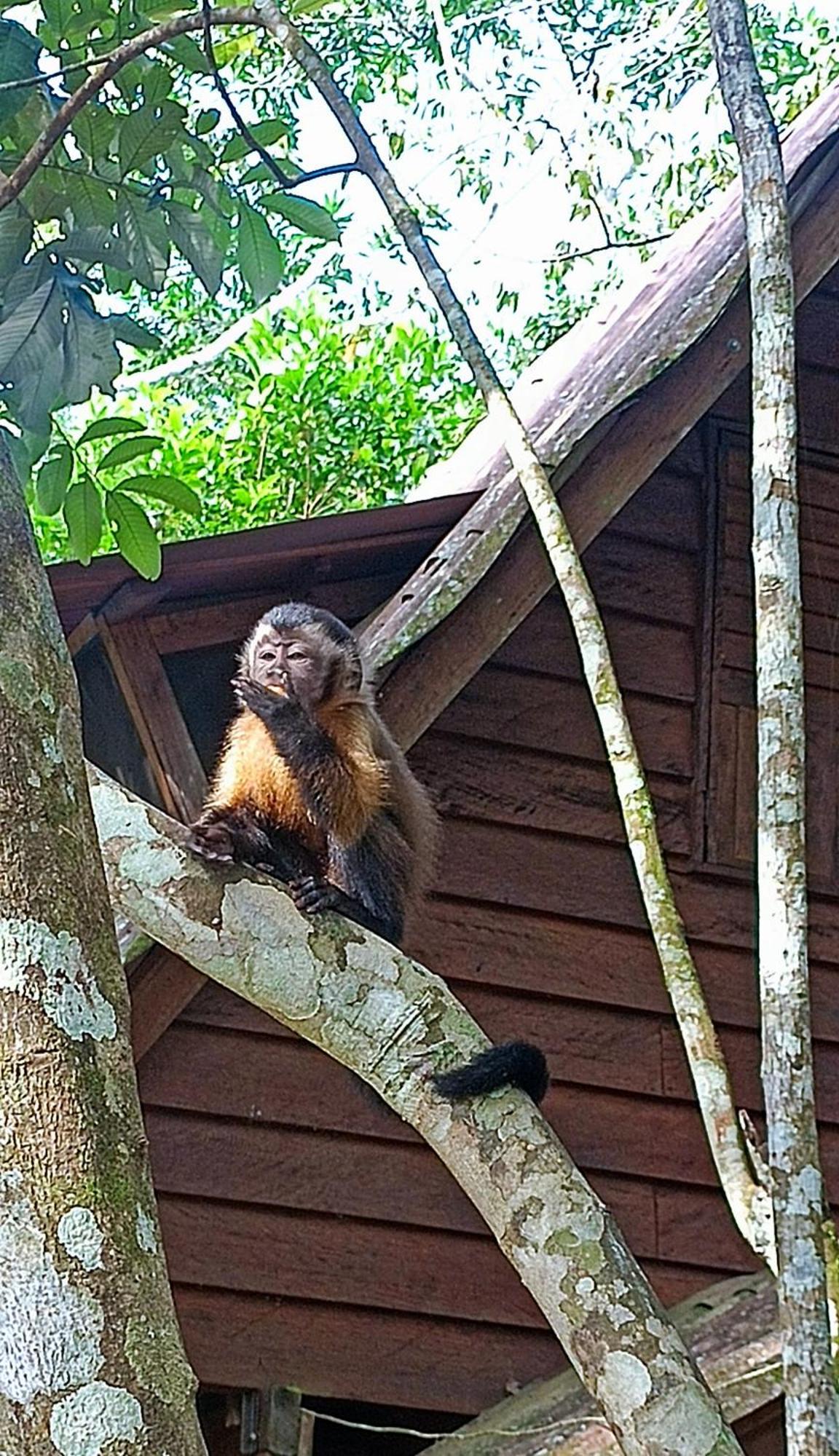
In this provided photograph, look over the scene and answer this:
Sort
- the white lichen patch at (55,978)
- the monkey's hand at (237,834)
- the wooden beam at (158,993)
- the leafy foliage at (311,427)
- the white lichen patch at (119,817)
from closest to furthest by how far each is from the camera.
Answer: the white lichen patch at (55,978), the white lichen patch at (119,817), the monkey's hand at (237,834), the wooden beam at (158,993), the leafy foliage at (311,427)

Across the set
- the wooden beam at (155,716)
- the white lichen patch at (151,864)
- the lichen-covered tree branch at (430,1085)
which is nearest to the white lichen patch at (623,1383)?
the lichen-covered tree branch at (430,1085)

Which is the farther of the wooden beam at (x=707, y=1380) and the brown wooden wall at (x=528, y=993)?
the brown wooden wall at (x=528, y=993)

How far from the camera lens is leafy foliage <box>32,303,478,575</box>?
11891 millimetres

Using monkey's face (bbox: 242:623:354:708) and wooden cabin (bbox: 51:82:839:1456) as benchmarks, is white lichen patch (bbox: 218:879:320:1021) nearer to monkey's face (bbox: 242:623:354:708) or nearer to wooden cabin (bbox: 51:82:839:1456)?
monkey's face (bbox: 242:623:354:708)

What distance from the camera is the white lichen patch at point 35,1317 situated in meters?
1.96

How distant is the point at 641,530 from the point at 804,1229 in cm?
426

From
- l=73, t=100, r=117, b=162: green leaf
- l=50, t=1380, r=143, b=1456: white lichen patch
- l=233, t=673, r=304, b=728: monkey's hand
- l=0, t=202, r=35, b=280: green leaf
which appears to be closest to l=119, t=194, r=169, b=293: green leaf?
l=73, t=100, r=117, b=162: green leaf

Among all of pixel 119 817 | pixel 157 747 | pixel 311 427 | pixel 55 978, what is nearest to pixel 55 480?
pixel 119 817

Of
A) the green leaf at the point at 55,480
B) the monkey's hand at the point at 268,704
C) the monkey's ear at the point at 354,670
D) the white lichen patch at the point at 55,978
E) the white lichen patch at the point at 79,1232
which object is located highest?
the monkey's ear at the point at 354,670

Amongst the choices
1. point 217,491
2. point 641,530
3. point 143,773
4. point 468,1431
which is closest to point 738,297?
point 641,530

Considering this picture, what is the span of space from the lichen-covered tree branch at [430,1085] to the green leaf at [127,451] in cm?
63

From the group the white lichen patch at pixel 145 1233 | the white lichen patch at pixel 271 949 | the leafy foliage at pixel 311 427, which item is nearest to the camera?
the white lichen patch at pixel 145 1233

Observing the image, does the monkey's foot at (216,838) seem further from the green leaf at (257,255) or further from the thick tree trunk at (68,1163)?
the thick tree trunk at (68,1163)

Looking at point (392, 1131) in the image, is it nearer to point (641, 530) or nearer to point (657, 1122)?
point (657, 1122)
